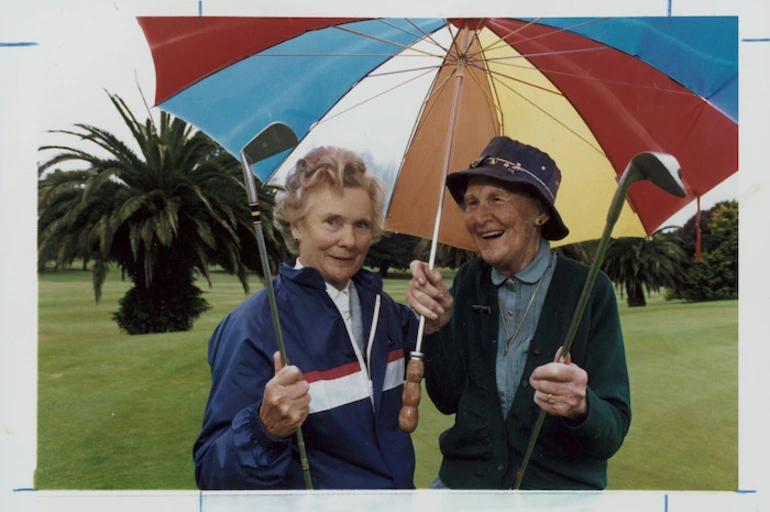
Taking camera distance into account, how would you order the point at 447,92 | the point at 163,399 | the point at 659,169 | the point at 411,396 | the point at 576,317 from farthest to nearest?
1. the point at 163,399
2. the point at 447,92
3. the point at 411,396
4. the point at 576,317
5. the point at 659,169

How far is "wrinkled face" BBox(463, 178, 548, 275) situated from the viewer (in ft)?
9.00

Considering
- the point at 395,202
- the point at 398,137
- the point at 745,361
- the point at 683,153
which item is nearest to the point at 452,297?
the point at 395,202

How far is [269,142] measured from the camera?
2725mm

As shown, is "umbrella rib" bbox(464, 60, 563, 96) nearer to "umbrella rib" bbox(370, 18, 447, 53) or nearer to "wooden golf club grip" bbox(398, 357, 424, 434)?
"umbrella rib" bbox(370, 18, 447, 53)

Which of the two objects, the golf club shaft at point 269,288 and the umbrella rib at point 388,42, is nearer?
the golf club shaft at point 269,288

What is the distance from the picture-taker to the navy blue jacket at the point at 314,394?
2527mm

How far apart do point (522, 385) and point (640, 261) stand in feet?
3.23

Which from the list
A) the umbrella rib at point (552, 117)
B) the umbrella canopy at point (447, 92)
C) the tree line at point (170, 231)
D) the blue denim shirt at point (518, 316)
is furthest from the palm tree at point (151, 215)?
the umbrella rib at point (552, 117)

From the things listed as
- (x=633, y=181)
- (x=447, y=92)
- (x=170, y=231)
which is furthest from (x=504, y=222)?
(x=170, y=231)

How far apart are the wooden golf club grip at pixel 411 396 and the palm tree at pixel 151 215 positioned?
3.15 feet

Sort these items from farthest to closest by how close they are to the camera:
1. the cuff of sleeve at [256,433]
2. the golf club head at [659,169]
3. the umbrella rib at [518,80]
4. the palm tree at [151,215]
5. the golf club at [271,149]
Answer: the palm tree at [151,215] < the umbrella rib at [518,80] < the golf club at [271,149] < the cuff of sleeve at [256,433] < the golf club head at [659,169]

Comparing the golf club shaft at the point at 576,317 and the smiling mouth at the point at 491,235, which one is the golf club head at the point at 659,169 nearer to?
the golf club shaft at the point at 576,317

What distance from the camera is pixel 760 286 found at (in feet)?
10.5

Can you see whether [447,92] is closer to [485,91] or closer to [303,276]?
[485,91]
